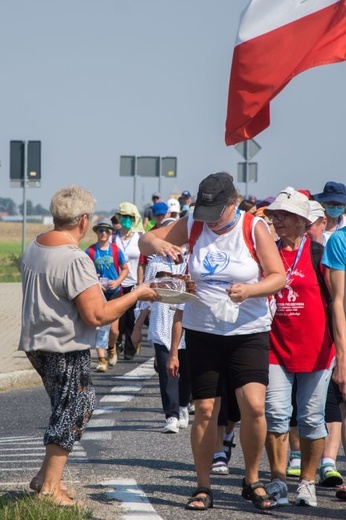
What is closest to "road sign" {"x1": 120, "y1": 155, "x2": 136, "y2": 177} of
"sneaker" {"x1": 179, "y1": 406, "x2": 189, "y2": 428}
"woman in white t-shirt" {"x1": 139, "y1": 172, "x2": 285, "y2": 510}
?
"sneaker" {"x1": 179, "y1": 406, "x2": 189, "y2": 428}

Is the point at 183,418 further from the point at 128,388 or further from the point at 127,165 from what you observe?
the point at 127,165

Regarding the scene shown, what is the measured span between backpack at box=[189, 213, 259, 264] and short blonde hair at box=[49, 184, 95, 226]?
69cm

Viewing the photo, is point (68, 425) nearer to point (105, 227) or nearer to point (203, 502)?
point (203, 502)

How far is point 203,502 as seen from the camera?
743 cm

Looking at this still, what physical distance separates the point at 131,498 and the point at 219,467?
4.25ft

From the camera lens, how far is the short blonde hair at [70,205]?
7.15 m

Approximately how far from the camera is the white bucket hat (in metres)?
7.79

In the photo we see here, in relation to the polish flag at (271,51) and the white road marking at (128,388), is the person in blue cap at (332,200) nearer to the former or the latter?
the polish flag at (271,51)

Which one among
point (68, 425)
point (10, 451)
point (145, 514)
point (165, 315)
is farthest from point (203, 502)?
point (165, 315)

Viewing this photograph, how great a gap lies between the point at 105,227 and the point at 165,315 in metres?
5.14

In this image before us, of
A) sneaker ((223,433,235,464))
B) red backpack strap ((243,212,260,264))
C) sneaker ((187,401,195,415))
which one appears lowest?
sneaker ((187,401,195,415))

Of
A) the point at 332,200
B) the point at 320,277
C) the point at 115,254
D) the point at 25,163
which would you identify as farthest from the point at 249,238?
the point at 25,163

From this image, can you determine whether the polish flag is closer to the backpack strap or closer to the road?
the backpack strap

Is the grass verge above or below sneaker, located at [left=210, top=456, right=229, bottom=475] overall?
above
